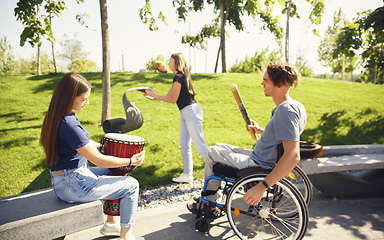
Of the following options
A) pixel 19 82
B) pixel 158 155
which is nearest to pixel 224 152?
pixel 158 155

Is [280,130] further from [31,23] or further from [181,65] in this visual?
[31,23]

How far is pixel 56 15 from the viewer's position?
5191 millimetres

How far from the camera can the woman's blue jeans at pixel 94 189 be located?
6.90ft

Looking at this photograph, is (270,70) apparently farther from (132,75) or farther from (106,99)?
(132,75)

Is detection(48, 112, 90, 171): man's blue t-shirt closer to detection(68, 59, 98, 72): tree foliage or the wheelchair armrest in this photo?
the wheelchair armrest

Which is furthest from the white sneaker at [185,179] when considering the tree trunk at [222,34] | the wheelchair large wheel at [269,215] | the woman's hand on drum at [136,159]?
the tree trunk at [222,34]

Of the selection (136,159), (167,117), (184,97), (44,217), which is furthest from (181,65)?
(167,117)

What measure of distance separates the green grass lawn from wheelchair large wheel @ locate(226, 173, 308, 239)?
175 centimetres

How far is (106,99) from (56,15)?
2.08m

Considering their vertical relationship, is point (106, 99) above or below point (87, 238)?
above

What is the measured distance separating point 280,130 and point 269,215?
1.07 meters

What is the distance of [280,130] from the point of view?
6.98 ft

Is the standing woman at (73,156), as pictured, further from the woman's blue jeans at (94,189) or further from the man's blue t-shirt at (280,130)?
the man's blue t-shirt at (280,130)

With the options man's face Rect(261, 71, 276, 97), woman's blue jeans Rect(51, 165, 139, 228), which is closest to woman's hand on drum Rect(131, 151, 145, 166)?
woman's blue jeans Rect(51, 165, 139, 228)
